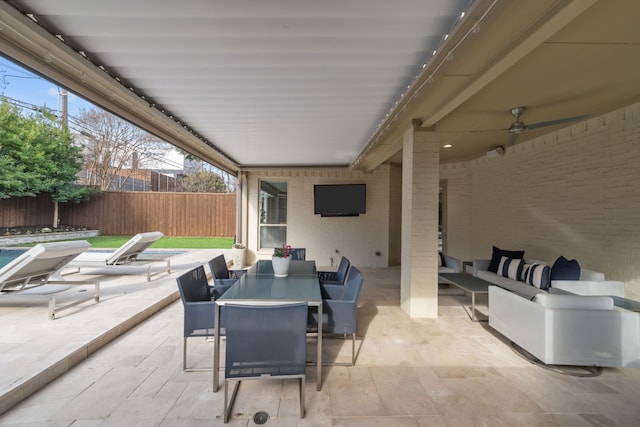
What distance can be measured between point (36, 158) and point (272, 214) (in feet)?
35.3

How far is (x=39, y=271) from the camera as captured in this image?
361cm

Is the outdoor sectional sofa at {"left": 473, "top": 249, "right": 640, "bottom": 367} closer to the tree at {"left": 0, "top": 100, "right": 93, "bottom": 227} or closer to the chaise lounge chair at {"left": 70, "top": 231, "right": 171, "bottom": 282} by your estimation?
the chaise lounge chair at {"left": 70, "top": 231, "right": 171, "bottom": 282}

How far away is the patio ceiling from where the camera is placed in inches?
67.8

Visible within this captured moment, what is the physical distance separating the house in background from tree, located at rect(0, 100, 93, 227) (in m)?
9.53

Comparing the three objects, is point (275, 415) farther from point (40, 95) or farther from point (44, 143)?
point (40, 95)

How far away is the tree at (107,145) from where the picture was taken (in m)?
13.6

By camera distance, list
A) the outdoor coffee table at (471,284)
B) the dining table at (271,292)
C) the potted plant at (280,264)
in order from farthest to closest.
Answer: the outdoor coffee table at (471,284) → the potted plant at (280,264) → the dining table at (271,292)

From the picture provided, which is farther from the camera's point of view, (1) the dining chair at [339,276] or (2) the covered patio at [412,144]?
(1) the dining chair at [339,276]

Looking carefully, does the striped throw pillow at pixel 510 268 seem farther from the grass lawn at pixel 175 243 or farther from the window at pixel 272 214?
the grass lawn at pixel 175 243

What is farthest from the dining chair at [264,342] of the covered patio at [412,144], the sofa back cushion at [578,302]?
the sofa back cushion at [578,302]

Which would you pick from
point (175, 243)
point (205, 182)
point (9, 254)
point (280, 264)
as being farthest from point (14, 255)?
point (205, 182)

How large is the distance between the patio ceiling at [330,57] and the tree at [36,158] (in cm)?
1126

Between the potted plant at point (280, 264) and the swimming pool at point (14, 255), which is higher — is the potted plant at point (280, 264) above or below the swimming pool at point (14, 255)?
above

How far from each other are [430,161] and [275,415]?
3529mm
